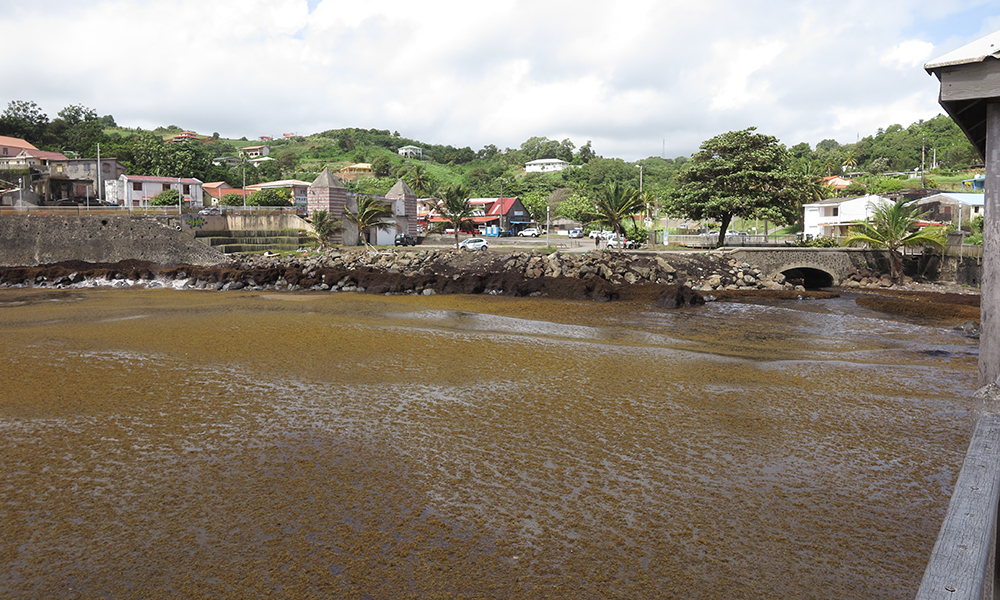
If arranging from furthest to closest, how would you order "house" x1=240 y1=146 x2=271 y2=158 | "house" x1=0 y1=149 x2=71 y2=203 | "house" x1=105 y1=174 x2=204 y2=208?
"house" x1=240 y1=146 x2=271 y2=158 < "house" x1=105 y1=174 x2=204 y2=208 < "house" x1=0 y1=149 x2=71 y2=203

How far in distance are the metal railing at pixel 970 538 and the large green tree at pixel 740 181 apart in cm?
3766

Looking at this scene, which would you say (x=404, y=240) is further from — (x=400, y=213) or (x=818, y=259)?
(x=818, y=259)

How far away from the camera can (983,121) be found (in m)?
6.80

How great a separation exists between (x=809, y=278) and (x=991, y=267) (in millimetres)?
35772

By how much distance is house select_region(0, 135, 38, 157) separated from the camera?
240 ft

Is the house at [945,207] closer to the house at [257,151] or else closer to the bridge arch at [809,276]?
the bridge arch at [809,276]

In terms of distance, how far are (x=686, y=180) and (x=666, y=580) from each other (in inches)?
1545

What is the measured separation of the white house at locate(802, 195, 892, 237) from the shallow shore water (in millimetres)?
43317

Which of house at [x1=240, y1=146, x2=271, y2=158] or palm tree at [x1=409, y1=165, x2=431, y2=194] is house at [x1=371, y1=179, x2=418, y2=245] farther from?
house at [x1=240, y1=146, x2=271, y2=158]

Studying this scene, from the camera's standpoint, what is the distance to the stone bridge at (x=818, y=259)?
35156mm

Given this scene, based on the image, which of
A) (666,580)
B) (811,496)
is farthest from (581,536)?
(811,496)

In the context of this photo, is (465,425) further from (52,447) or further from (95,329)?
(95,329)

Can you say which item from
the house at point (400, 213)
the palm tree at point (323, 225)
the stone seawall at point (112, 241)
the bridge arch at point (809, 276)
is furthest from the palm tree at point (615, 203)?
the stone seawall at point (112, 241)

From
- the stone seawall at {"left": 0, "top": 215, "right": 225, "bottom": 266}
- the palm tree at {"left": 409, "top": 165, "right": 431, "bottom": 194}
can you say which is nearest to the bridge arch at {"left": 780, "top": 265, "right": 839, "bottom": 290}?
the stone seawall at {"left": 0, "top": 215, "right": 225, "bottom": 266}
